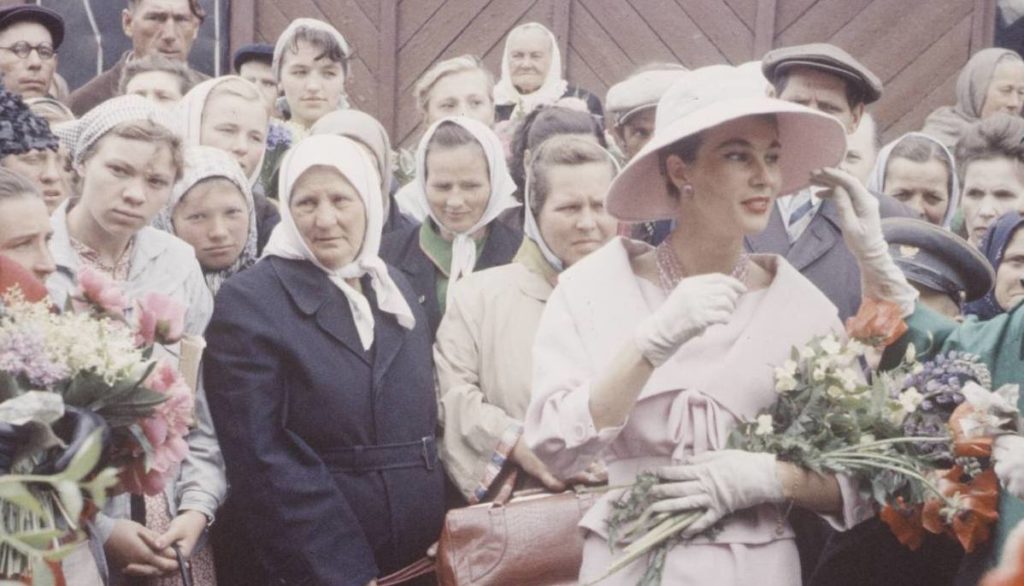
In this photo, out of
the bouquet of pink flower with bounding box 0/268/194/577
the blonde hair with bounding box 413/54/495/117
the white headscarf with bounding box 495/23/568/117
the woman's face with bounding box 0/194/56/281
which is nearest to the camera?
the bouquet of pink flower with bounding box 0/268/194/577

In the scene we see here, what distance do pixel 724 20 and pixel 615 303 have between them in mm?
6630

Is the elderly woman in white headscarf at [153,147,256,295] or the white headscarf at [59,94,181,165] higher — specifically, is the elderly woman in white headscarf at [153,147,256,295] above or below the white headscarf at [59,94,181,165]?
below

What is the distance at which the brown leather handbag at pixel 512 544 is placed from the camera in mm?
4148

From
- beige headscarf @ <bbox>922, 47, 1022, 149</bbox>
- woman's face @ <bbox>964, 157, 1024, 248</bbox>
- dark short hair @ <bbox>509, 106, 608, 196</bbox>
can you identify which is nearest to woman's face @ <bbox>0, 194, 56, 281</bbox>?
dark short hair @ <bbox>509, 106, 608, 196</bbox>

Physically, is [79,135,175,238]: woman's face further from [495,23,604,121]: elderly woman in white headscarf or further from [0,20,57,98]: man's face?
[495,23,604,121]: elderly woman in white headscarf

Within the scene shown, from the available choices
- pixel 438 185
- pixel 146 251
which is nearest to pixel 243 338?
pixel 146 251

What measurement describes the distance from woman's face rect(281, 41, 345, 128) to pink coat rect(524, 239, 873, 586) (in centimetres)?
352

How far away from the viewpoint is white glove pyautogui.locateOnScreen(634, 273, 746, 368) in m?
3.08

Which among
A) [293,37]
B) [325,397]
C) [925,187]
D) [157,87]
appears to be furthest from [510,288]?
[293,37]

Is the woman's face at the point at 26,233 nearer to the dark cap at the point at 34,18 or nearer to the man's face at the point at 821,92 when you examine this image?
the man's face at the point at 821,92

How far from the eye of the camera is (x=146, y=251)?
14.7ft

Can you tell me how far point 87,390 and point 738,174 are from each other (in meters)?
1.47

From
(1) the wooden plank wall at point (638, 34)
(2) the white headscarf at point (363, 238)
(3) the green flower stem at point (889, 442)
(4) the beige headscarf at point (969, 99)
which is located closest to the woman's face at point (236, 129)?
(2) the white headscarf at point (363, 238)

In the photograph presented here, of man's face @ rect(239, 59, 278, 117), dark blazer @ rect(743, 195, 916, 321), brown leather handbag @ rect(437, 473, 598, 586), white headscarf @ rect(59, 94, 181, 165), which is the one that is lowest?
brown leather handbag @ rect(437, 473, 598, 586)
